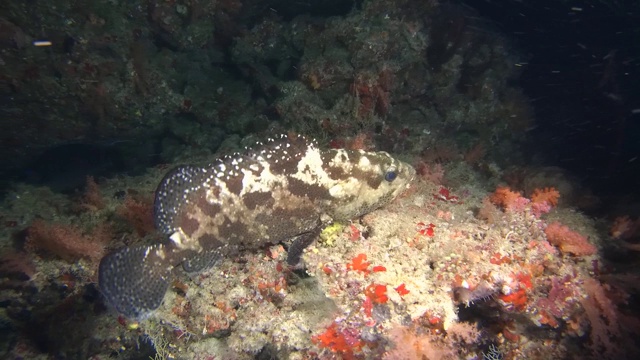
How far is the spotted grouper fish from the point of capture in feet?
11.9

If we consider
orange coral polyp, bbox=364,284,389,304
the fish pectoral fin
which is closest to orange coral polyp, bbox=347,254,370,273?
orange coral polyp, bbox=364,284,389,304

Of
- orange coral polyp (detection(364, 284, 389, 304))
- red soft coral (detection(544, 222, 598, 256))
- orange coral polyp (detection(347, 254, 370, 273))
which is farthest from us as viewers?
red soft coral (detection(544, 222, 598, 256))

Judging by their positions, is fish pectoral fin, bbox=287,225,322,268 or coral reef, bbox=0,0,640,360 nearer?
coral reef, bbox=0,0,640,360

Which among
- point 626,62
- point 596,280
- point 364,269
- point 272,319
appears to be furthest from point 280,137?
point 626,62

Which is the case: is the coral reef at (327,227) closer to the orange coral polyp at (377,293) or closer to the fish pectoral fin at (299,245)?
the orange coral polyp at (377,293)

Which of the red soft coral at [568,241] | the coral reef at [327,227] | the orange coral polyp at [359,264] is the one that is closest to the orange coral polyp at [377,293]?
the coral reef at [327,227]

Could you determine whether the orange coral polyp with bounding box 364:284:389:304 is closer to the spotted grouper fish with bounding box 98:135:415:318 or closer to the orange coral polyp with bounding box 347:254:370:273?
the orange coral polyp with bounding box 347:254:370:273

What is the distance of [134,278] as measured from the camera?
361 cm

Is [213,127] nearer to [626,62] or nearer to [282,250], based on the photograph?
[282,250]

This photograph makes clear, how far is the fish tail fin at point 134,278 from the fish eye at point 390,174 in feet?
9.27

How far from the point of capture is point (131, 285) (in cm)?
359

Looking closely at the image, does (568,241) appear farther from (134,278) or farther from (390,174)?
(134,278)

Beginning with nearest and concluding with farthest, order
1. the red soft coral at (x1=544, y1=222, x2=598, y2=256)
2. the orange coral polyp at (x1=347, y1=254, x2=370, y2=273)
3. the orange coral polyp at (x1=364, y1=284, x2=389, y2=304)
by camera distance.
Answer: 1. the orange coral polyp at (x1=364, y1=284, x2=389, y2=304)
2. the orange coral polyp at (x1=347, y1=254, x2=370, y2=273)
3. the red soft coral at (x1=544, y1=222, x2=598, y2=256)

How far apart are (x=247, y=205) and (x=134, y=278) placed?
4.75 ft
